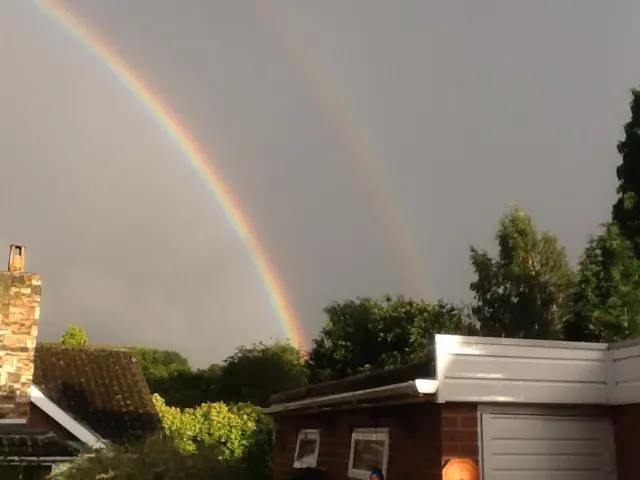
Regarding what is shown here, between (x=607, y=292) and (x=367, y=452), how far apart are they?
1864cm

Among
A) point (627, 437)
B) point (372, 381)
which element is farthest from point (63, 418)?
point (627, 437)

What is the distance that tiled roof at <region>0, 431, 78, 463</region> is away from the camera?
12852 mm

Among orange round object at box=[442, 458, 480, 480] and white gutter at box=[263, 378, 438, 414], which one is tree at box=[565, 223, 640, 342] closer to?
white gutter at box=[263, 378, 438, 414]

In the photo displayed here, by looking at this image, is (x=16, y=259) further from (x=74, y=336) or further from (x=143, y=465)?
(x=74, y=336)

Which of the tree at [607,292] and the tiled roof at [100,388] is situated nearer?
the tiled roof at [100,388]

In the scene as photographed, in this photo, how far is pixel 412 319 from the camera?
34281 millimetres

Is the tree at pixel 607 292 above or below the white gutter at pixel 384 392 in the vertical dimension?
above

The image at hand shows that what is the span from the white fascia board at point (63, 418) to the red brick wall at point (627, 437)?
13.7m

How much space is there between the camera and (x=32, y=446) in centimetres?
1308

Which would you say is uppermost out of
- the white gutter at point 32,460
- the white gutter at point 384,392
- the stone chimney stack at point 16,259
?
the stone chimney stack at point 16,259

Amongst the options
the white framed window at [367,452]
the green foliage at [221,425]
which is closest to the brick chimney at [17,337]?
the green foliage at [221,425]

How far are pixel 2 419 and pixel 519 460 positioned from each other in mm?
12815

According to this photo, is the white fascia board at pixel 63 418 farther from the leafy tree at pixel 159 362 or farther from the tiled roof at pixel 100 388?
the leafy tree at pixel 159 362

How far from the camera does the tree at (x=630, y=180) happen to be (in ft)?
87.2
